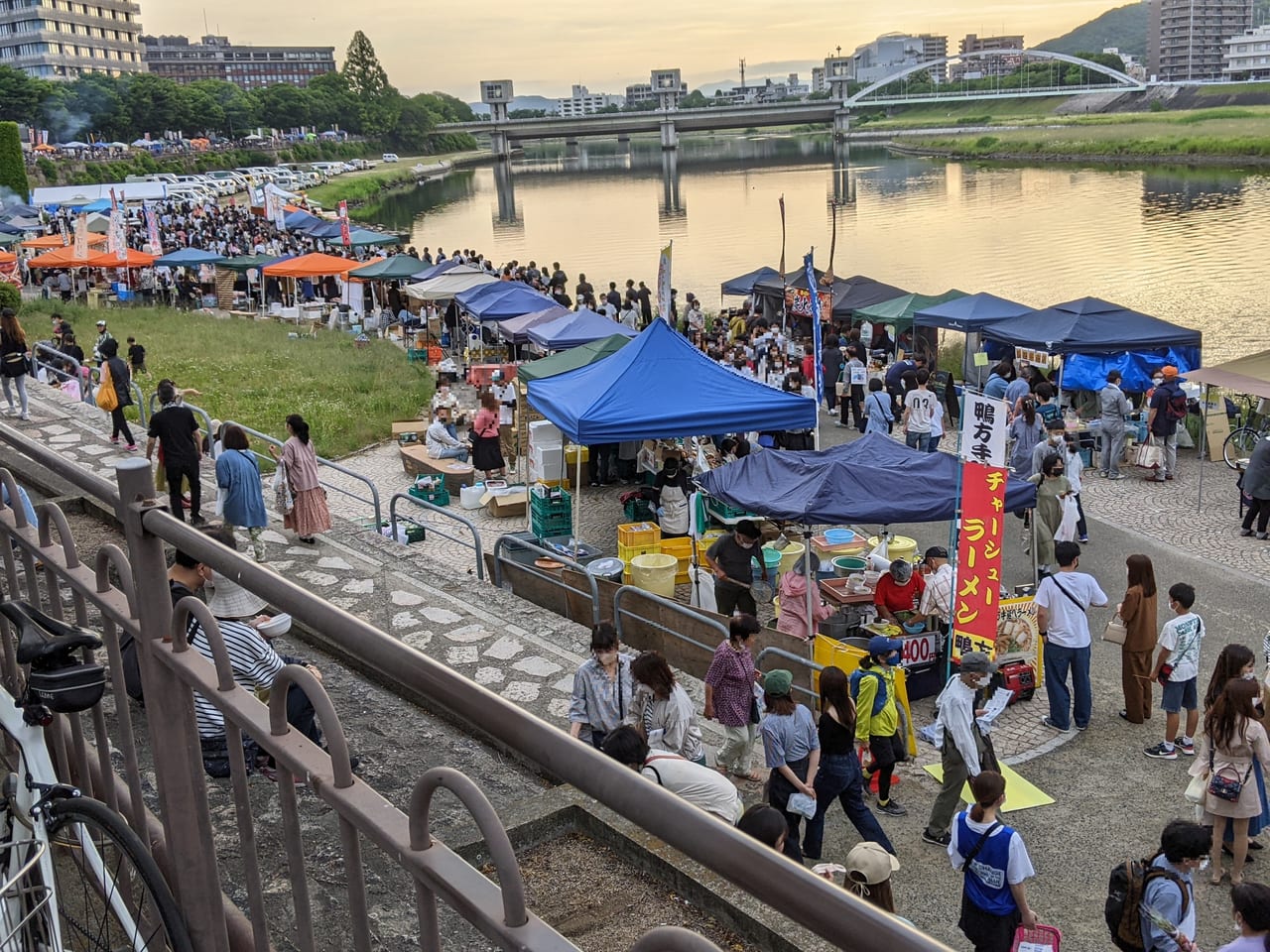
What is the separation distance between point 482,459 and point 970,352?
9575 mm

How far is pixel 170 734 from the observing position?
2500 mm

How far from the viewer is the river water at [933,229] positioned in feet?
123

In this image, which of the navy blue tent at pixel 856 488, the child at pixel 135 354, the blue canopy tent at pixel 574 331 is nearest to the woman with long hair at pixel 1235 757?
the navy blue tent at pixel 856 488

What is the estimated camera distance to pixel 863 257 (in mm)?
48812

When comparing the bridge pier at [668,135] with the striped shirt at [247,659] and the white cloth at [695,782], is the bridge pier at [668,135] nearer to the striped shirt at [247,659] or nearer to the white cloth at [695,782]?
the white cloth at [695,782]

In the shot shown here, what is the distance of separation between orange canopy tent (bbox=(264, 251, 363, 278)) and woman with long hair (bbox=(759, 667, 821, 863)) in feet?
78.7

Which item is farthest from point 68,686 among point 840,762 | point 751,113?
point 751,113

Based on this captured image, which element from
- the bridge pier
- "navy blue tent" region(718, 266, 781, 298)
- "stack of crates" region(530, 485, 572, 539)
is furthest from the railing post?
the bridge pier

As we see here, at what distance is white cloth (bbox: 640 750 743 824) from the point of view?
5863 millimetres

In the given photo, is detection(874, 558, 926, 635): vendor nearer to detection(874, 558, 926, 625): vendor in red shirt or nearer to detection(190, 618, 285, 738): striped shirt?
detection(874, 558, 926, 625): vendor in red shirt

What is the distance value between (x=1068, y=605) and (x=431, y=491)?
8.82 metres

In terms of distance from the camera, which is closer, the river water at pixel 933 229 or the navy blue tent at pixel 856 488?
the navy blue tent at pixel 856 488

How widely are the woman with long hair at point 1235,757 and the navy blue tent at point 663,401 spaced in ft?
19.7

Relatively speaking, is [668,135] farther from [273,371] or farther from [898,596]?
[898,596]
